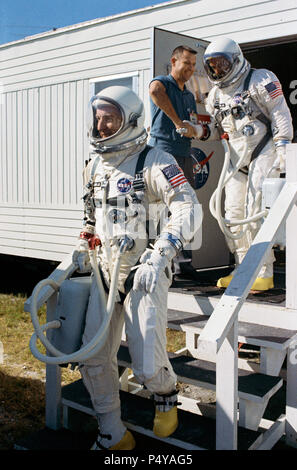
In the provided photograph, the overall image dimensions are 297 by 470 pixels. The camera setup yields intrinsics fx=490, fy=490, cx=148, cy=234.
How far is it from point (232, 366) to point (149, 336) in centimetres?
42

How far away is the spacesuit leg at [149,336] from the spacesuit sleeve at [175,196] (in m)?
0.26

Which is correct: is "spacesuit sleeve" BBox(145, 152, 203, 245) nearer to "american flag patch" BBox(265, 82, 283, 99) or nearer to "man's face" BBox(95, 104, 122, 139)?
"man's face" BBox(95, 104, 122, 139)

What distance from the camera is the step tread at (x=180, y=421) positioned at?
8.32 feet

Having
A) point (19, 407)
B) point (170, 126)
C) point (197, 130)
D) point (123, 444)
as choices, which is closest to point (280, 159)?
point (197, 130)

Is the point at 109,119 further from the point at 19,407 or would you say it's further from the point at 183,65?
the point at 19,407

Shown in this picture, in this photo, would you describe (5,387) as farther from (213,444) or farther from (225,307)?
(225,307)

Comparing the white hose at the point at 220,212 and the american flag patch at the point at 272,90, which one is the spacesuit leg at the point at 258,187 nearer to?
the white hose at the point at 220,212

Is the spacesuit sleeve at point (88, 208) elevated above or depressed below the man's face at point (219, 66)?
below

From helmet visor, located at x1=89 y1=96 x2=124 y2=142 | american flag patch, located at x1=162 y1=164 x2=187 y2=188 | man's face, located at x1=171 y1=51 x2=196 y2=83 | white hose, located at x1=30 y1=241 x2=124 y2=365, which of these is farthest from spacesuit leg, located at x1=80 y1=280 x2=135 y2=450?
man's face, located at x1=171 y1=51 x2=196 y2=83

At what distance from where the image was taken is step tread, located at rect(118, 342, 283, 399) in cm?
267

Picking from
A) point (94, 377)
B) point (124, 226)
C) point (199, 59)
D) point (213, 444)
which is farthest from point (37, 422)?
point (199, 59)

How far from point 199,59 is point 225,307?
120 inches

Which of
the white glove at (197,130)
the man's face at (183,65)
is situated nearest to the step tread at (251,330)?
the white glove at (197,130)

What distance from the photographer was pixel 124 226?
2.65 metres
